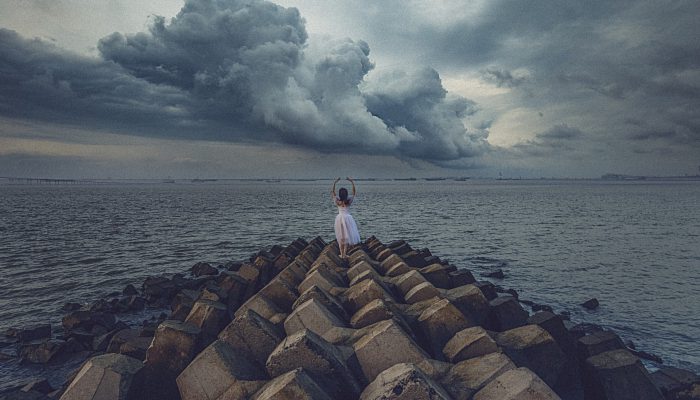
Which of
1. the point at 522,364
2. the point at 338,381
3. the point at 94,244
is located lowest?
the point at 94,244

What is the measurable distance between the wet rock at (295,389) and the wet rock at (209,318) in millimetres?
2229

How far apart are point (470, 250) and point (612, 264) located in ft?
19.8

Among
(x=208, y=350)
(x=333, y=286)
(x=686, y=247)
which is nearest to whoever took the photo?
(x=208, y=350)

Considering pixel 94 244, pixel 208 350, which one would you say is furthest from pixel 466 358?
pixel 94 244

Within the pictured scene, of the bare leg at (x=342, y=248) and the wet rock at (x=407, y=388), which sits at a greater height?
the wet rock at (x=407, y=388)

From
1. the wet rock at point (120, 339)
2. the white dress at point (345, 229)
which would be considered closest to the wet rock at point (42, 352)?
the wet rock at point (120, 339)

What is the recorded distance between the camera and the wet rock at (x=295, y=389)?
2926mm

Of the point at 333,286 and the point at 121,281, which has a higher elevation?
the point at 333,286

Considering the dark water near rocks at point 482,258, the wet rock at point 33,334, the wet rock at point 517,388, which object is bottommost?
the dark water near rocks at point 482,258

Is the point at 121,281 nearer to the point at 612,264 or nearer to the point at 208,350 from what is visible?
Result: the point at 208,350

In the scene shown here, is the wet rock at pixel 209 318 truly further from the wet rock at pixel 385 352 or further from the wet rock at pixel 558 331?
the wet rock at pixel 558 331

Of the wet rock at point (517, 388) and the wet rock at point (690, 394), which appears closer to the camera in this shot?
the wet rock at point (517, 388)

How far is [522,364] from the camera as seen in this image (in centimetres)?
455

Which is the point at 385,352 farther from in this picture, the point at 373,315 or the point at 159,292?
the point at 159,292
